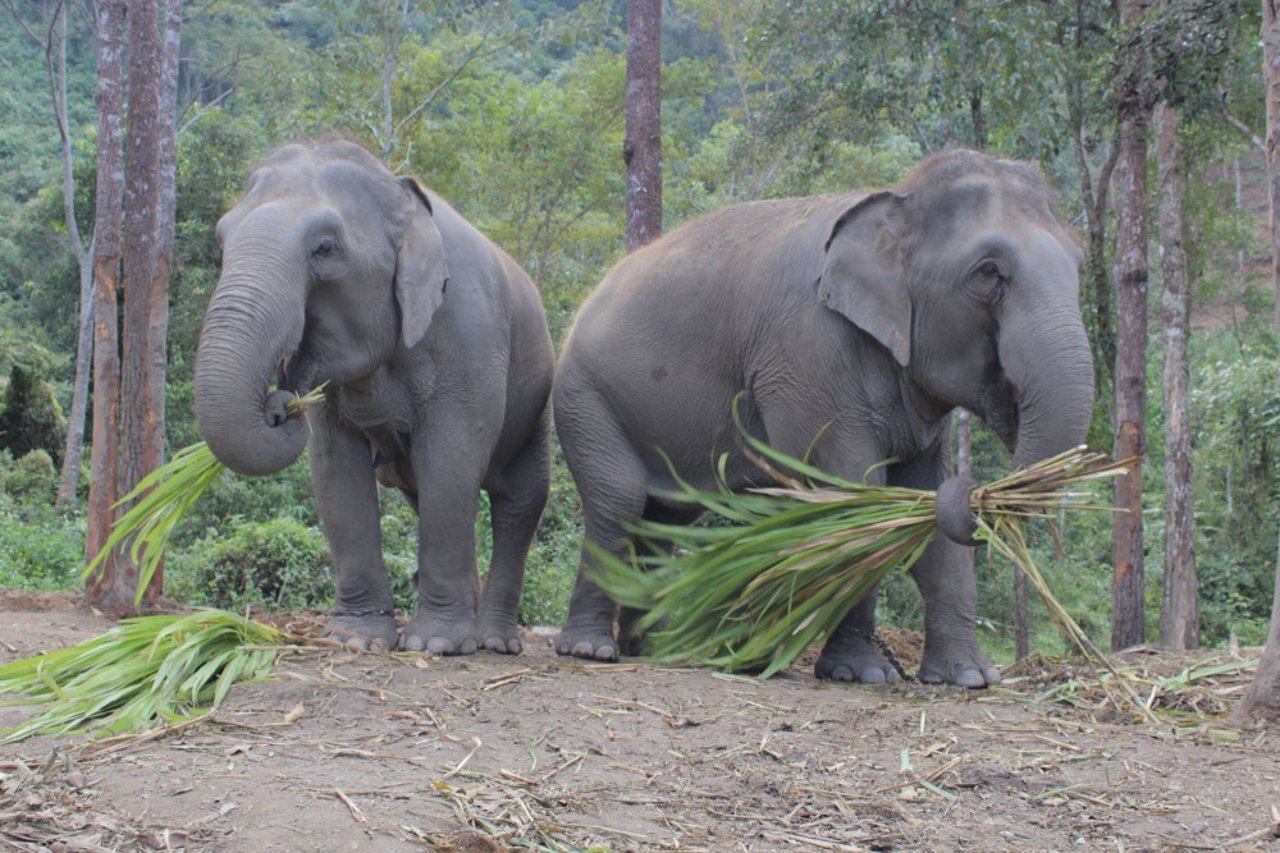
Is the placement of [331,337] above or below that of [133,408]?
above

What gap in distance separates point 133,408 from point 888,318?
15.8 feet

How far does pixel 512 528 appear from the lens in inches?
308

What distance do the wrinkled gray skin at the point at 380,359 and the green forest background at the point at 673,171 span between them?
2.60m

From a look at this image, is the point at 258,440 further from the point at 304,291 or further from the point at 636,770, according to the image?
the point at 636,770

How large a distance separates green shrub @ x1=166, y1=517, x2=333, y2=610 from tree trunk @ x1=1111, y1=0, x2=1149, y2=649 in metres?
5.99

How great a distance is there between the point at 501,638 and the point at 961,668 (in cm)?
231

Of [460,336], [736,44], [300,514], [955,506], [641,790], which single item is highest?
[736,44]

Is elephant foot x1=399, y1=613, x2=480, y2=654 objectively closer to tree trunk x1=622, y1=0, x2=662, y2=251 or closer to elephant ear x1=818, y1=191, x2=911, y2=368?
elephant ear x1=818, y1=191, x2=911, y2=368

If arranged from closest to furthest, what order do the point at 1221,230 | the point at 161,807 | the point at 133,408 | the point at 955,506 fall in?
the point at 161,807 < the point at 955,506 < the point at 133,408 < the point at 1221,230

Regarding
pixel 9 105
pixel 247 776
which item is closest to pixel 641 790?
pixel 247 776

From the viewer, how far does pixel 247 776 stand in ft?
13.6

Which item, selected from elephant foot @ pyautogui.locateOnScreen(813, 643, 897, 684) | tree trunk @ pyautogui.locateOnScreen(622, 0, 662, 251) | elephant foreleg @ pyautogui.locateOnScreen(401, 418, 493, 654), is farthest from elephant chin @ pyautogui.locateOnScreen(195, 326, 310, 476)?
tree trunk @ pyautogui.locateOnScreen(622, 0, 662, 251)

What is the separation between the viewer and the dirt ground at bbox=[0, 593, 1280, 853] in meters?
3.83

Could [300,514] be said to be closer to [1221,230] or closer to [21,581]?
[21,581]
